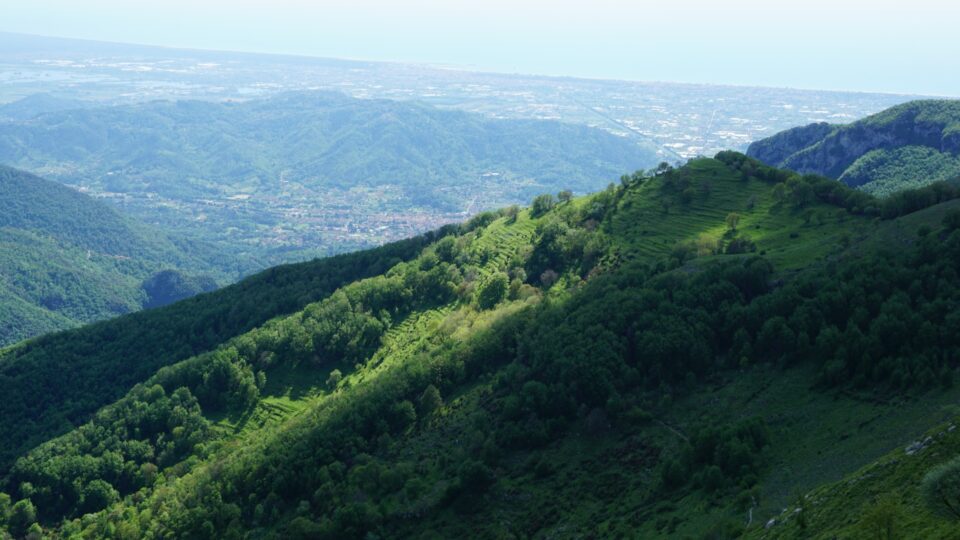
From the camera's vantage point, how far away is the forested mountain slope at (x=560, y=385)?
66.2m

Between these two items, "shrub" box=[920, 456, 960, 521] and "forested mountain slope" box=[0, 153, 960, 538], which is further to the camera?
"forested mountain slope" box=[0, 153, 960, 538]

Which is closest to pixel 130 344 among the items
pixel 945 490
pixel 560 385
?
pixel 560 385

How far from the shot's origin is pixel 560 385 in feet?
279

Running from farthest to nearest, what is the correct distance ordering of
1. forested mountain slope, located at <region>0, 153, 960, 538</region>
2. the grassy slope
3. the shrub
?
the grassy slope, forested mountain slope, located at <region>0, 153, 960, 538</region>, the shrub

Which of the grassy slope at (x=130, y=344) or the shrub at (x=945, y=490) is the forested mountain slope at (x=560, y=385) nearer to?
the grassy slope at (x=130, y=344)

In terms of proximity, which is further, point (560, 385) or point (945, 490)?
point (560, 385)

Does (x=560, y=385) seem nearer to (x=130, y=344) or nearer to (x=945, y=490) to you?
(x=945, y=490)

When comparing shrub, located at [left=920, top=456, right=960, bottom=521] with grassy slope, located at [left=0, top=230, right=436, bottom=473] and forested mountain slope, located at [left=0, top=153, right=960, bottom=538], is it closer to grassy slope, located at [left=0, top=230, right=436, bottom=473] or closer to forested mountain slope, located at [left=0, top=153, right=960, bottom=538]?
forested mountain slope, located at [left=0, top=153, right=960, bottom=538]

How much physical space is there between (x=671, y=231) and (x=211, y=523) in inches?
3380

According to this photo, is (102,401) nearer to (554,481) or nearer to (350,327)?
(350,327)

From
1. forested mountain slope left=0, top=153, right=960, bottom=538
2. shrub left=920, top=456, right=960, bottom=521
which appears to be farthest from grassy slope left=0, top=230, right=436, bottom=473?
shrub left=920, top=456, right=960, bottom=521

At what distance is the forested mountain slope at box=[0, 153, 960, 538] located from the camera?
217 feet

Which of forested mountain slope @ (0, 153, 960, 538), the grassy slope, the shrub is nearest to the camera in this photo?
the shrub

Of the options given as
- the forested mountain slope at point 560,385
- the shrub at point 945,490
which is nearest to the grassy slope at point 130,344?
the forested mountain slope at point 560,385
